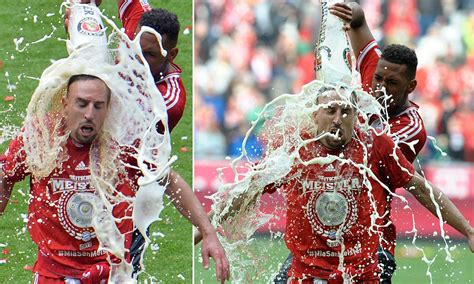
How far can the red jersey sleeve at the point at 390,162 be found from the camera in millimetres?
5633

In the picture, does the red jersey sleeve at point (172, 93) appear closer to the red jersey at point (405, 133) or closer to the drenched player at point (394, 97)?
the drenched player at point (394, 97)

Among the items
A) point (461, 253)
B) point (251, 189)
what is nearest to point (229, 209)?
point (251, 189)

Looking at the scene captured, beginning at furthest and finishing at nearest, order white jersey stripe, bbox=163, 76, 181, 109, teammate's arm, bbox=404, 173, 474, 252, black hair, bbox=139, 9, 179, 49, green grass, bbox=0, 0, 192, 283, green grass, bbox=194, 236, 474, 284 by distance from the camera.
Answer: green grass, bbox=194, 236, 474, 284 → green grass, bbox=0, 0, 192, 283 → black hair, bbox=139, 9, 179, 49 → white jersey stripe, bbox=163, 76, 181, 109 → teammate's arm, bbox=404, 173, 474, 252

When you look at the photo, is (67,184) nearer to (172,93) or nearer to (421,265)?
(172,93)

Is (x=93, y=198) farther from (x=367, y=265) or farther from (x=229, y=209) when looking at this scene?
(x=367, y=265)

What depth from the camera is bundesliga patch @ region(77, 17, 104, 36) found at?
20.5 feet

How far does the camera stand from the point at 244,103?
12.8m

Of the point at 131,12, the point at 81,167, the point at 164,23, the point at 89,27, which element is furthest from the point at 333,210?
the point at 131,12

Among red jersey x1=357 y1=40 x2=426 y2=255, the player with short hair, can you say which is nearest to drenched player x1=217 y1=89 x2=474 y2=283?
red jersey x1=357 y1=40 x2=426 y2=255

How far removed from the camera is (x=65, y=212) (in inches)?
200

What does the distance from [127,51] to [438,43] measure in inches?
339

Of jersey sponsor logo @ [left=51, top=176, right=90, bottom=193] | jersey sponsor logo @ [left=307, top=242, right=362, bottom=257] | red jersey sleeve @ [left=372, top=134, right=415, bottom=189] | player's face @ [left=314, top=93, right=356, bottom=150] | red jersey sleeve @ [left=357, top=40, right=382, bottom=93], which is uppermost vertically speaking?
red jersey sleeve @ [left=357, top=40, right=382, bottom=93]

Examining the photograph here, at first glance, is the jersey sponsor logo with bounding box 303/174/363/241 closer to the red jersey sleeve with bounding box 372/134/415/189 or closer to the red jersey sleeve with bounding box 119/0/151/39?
the red jersey sleeve with bounding box 372/134/415/189

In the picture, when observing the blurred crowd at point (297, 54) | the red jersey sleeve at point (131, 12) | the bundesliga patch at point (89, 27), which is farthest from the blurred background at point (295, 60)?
the bundesliga patch at point (89, 27)
